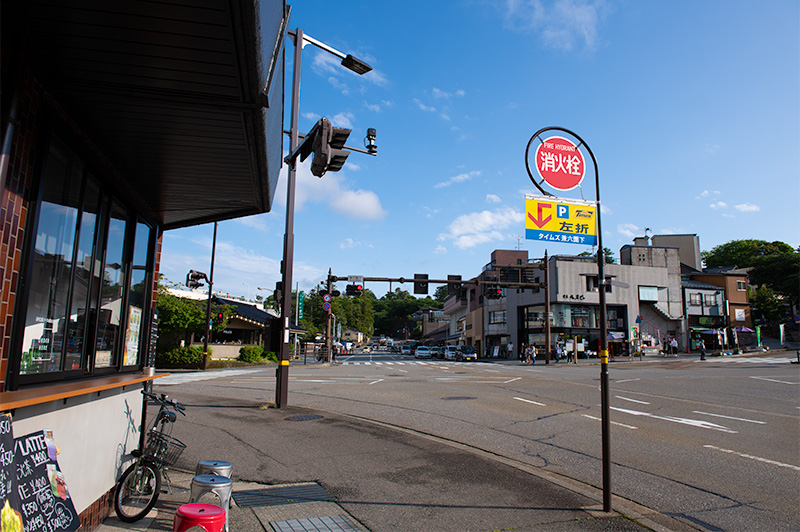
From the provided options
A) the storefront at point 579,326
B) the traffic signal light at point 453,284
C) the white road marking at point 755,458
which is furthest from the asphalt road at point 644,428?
the storefront at point 579,326

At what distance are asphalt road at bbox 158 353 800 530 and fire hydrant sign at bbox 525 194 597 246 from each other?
3.30m

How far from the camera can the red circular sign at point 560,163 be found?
6668 millimetres

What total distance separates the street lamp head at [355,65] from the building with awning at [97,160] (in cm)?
533

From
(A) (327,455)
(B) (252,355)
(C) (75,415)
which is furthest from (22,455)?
(B) (252,355)

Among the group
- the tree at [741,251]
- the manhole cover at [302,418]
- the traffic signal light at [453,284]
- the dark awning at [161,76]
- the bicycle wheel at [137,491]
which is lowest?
the manhole cover at [302,418]

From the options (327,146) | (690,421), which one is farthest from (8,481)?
(690,421)

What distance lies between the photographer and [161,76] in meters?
3.92

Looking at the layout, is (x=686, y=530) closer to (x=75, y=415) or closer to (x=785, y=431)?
(x=75, y=415)

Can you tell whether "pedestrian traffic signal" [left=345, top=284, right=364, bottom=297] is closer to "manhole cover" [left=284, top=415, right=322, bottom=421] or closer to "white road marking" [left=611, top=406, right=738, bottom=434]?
"manhole cover" [left=284, top=415, right=322, bottom=421]

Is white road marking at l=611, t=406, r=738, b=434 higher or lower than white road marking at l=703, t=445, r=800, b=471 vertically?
higher

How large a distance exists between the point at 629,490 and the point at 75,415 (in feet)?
20.8

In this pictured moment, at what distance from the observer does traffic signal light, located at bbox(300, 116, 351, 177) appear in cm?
704

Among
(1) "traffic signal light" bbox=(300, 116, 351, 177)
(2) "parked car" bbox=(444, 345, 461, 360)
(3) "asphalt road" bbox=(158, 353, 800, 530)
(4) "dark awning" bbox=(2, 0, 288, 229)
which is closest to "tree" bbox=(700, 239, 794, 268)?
(2) "parked car" bbox=(444, 345, 461, 360)

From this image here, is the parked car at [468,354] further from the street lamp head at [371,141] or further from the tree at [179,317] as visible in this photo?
the street lamp head at [371,141]
